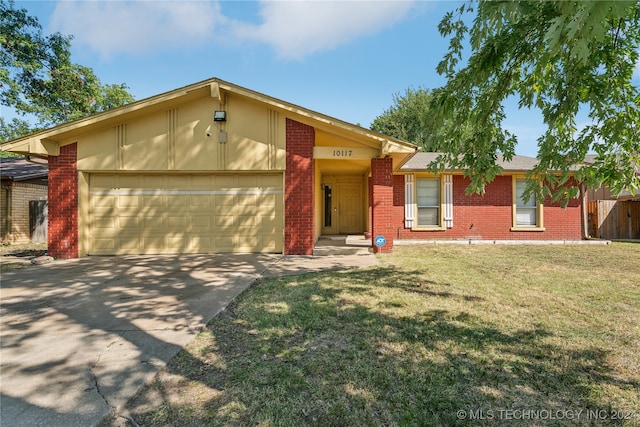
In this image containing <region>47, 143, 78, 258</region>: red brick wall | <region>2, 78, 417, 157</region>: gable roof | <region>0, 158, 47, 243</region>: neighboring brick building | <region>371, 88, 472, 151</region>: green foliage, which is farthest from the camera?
<region>371, 88, 472, 151</region>: green foliage

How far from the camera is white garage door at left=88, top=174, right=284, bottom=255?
8258mm

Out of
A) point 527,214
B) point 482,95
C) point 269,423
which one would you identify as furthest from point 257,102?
point 527,214

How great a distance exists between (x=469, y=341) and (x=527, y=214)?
11.2m

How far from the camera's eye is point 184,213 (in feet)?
27.3

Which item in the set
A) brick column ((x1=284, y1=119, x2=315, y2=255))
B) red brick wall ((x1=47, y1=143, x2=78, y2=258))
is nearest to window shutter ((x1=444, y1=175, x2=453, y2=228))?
brick column ((x1=284, y1=119, x2=315, y2=255))

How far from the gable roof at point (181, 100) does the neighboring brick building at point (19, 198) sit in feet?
18.3

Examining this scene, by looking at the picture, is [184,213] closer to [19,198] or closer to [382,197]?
[382,197]

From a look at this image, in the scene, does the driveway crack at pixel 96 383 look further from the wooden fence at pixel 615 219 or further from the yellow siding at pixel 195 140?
the wooden fence at pixel 615 219

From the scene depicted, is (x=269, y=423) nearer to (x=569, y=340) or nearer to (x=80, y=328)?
(x=80, y=328)

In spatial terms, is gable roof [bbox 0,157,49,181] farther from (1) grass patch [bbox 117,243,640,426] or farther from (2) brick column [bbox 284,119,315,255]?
(1) grass patch [bbox 117,243,640,426]

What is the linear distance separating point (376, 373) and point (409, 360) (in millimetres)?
392

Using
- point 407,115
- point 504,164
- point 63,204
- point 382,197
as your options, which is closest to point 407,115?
point 407,115

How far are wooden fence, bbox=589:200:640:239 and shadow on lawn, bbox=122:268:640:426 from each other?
15.8 meters

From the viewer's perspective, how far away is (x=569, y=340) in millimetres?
2967
